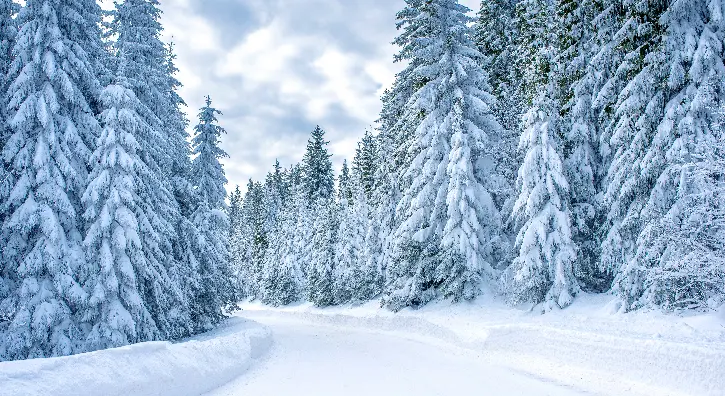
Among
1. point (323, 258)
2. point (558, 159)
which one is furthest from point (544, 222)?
point (323, 258)

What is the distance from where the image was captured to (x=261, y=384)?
37.1 feet

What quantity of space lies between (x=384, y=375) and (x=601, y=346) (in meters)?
5.33

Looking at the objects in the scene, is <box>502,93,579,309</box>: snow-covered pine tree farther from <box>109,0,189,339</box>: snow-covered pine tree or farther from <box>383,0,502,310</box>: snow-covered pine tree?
<box>109,0,189,339</box>: snow-covered pine tree

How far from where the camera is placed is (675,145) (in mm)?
14273

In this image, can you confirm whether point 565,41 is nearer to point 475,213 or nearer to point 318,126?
point 475,213

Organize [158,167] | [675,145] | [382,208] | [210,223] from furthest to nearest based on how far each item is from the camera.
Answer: [382,208] → [210,223] → [158,167] → [675,145]

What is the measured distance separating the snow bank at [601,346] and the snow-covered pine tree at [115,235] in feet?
39.7

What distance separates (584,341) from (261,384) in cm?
812

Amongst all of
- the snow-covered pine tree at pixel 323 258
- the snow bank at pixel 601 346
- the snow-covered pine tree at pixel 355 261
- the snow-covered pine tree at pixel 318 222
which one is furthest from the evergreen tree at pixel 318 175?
the snow bank at pixel 601 346

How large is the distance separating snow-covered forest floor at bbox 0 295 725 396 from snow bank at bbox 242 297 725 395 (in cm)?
3

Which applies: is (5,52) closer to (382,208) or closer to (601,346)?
(382,208)

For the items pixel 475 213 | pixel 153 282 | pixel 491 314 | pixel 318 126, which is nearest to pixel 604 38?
pixel 475 213

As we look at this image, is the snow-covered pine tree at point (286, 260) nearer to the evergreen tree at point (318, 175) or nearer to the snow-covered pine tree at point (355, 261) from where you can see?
the evergreen tree at point (318, 175)

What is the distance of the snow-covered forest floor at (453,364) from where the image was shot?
854 centimetres
